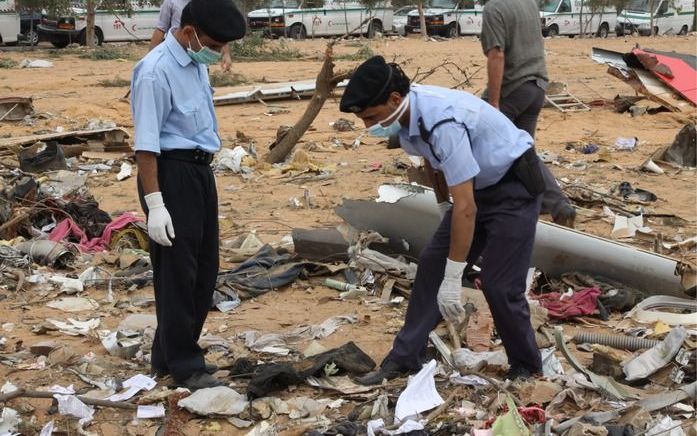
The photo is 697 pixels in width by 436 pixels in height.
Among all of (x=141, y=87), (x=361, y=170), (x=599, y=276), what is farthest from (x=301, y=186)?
(x=141, y=87)

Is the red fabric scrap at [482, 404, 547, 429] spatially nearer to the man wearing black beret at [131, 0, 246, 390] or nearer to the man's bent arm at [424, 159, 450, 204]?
the man's bent arm at [424, 159, 450, 204]

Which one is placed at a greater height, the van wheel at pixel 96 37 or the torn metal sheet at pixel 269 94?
the torn metal sheet at pixel 269 94

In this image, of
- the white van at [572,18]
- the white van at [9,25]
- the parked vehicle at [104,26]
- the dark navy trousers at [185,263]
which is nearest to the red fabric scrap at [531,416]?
the dark navy trousers at [185,263]

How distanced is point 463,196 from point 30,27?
75.1 ft

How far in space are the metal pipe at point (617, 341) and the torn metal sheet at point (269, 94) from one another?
355 inches

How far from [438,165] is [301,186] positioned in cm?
506

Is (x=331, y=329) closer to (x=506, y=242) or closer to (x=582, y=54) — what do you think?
(x=506, y=242)

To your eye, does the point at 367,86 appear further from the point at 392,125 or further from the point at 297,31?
the point at 297,31

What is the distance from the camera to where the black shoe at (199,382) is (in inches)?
162

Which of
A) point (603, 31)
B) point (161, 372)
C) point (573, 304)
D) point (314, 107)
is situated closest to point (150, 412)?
point (161, 372)

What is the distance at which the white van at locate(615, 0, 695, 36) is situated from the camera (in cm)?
3275

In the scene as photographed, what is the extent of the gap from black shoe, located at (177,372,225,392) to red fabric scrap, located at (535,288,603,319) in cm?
211

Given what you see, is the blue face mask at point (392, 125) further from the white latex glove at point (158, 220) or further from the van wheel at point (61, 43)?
the van wheel at point (61, 43)

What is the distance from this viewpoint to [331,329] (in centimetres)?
511
